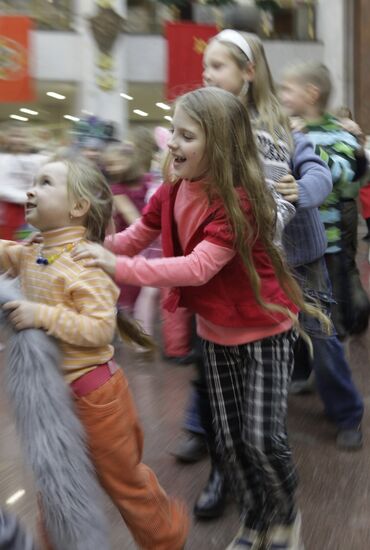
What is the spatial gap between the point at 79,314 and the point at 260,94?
1213 mm

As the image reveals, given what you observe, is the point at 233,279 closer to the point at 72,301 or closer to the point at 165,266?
the point at 165,266

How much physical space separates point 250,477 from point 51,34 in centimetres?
1483

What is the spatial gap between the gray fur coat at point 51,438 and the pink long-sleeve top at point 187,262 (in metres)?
0.33

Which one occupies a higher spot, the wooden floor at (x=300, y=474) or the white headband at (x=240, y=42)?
the white headband at (x=240, y=42)

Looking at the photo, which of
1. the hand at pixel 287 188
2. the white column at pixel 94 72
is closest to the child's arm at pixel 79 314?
the hand at pixel 287 188

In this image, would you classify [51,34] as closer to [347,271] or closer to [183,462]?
[347,271]

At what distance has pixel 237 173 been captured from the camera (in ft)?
7.41

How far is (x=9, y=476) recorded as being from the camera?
324 centimetres

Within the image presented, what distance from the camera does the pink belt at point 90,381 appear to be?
210 centimetres

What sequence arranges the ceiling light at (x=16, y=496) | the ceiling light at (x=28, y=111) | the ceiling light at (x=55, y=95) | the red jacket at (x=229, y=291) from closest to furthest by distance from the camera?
the red jacket at (x=229, y=291), the ceiling light at (x=16, y=496), the ceiling light at (x=28, y=111), the ceiling light at (x=55, y=95)

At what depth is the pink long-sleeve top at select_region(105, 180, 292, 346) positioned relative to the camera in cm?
213

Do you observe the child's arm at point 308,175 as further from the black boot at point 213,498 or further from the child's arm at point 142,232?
the black boot at point 213,498

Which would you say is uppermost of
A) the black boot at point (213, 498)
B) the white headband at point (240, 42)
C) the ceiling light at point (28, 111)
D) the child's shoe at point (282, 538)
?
Answer: the white headband at point (240, 42)

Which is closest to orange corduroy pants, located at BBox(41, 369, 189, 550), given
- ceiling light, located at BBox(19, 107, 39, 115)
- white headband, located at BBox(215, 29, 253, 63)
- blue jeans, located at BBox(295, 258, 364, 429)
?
white headband, located at BBox(215, 29, 253, 63)
